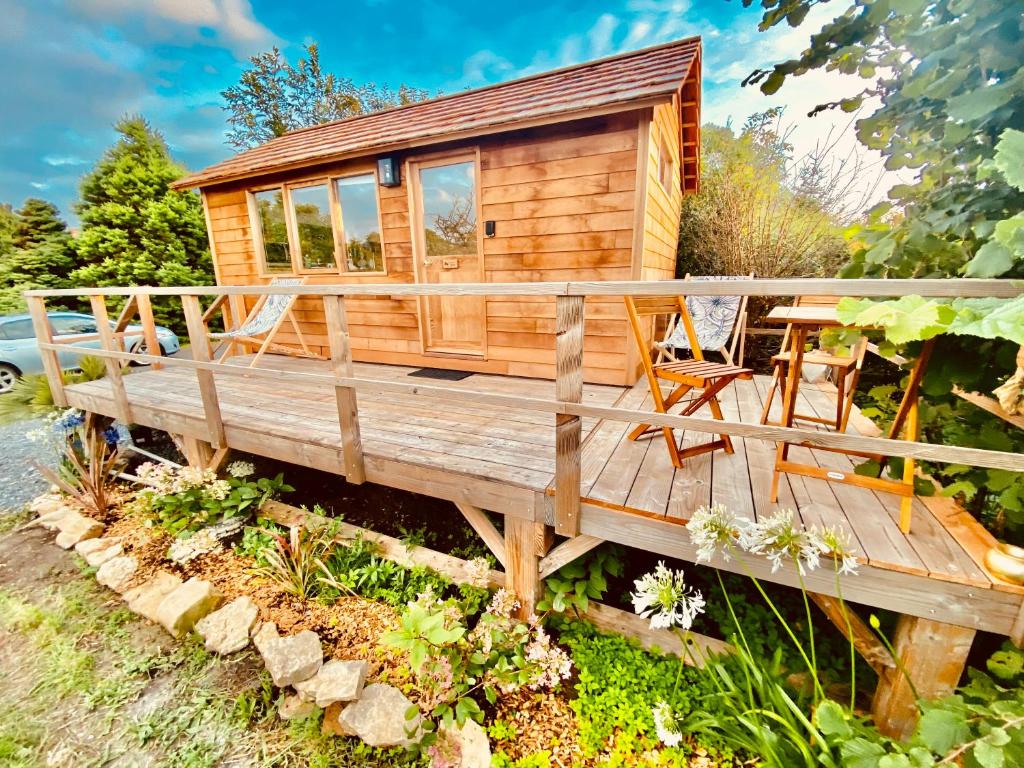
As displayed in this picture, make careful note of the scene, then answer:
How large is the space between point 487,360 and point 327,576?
2298 millimetres

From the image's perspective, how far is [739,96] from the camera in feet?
27.7

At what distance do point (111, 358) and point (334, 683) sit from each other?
298 centimetres

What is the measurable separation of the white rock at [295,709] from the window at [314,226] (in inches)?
163

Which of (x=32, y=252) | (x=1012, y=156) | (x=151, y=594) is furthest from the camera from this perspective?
(x=32, y=252)

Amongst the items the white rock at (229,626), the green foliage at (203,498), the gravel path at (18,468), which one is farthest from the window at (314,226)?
the white rock at (229,626)

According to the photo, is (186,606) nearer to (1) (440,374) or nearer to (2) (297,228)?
(1) (440,374)

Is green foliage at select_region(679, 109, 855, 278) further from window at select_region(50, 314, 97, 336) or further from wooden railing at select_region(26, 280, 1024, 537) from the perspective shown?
window at select_region(50, 314, 97, 336)

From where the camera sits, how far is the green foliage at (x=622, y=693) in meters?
1.66

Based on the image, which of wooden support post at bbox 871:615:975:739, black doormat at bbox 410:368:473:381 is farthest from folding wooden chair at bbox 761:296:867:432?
black doormat at bbox 410:368:473:381

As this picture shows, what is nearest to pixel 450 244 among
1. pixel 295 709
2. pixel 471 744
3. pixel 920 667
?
pixel 295 709

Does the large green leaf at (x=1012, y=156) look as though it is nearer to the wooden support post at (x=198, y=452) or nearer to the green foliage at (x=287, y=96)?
the wooden support post at (x=198, y=452)

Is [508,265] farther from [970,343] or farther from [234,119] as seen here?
[234,119]

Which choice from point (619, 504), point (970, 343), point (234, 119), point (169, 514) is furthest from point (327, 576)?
point (234, 119)

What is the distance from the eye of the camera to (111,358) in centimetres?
318
